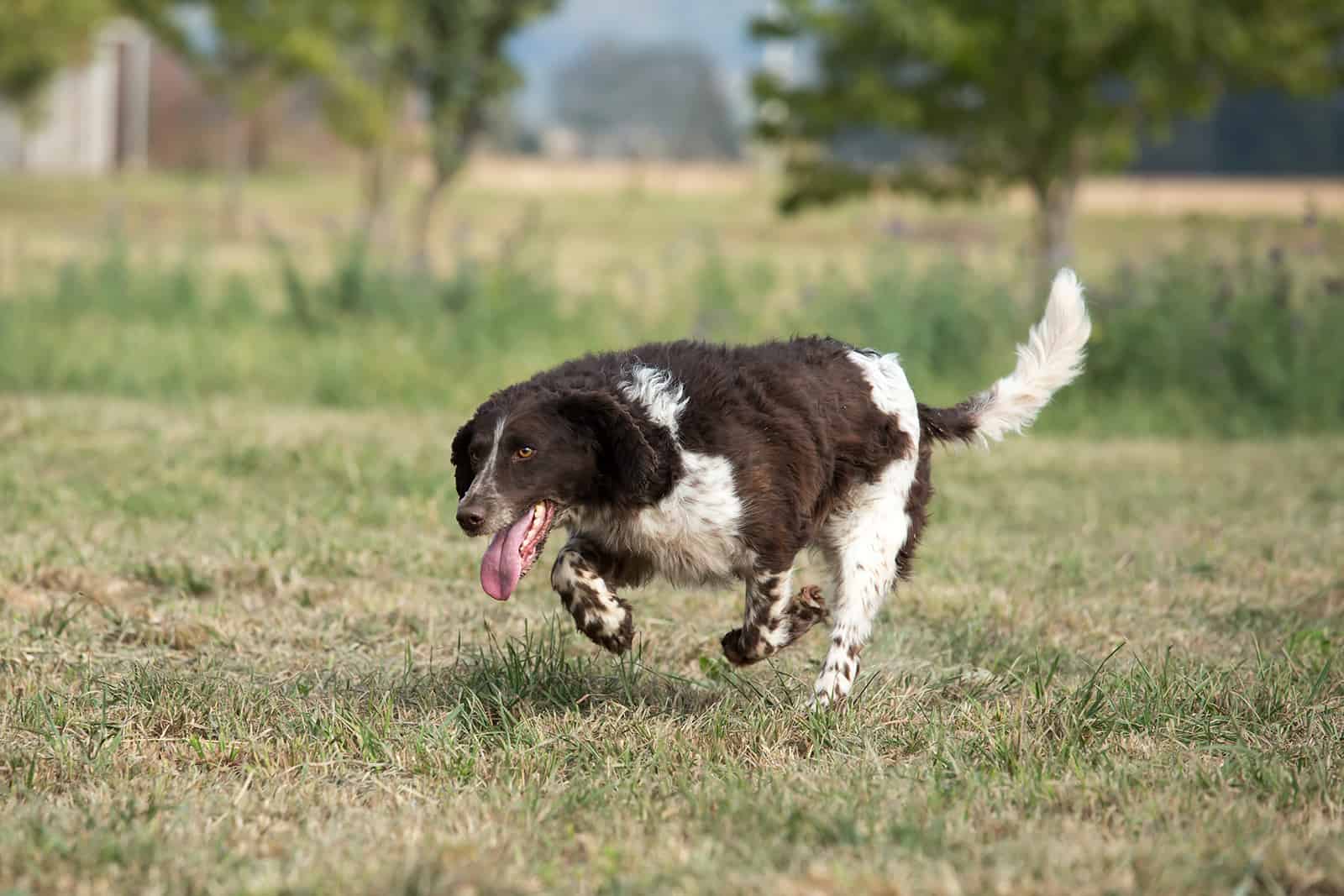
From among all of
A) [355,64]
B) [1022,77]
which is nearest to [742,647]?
[1022,77]

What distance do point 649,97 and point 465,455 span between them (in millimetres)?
90481

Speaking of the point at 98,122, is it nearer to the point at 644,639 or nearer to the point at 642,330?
the point at 642,330

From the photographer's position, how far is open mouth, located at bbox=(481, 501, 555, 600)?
4375 mm

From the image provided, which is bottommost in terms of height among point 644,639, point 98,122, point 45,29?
point 644,639

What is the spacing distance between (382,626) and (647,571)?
56.8 inches

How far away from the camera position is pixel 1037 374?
566 centimetres

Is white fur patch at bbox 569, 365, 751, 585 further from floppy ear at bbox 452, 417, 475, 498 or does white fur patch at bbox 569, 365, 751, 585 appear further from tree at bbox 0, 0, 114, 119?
tree at bbox 0, 0, 114, 119

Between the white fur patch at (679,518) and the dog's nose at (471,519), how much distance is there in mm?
406

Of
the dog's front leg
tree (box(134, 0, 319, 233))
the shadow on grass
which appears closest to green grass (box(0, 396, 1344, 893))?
the shadow on grass

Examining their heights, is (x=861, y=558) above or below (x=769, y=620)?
above

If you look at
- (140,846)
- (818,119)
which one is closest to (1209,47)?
(818,119)

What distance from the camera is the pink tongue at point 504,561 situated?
4.36 meters

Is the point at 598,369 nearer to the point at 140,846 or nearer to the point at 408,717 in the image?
the point at 408,717

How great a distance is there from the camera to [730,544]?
4.63 meters
